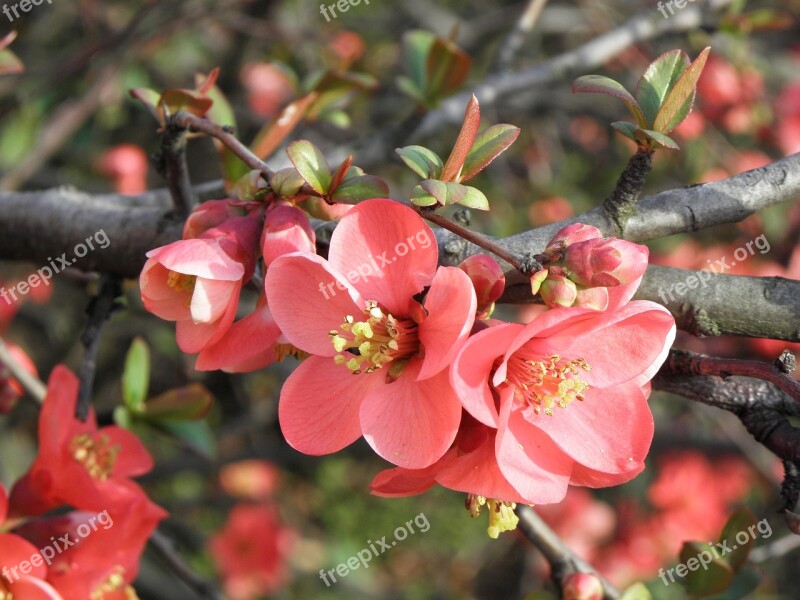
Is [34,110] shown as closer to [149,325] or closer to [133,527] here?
[149,325]

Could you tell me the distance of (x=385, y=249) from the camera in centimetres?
74

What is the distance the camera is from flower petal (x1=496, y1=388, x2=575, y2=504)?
0.69m

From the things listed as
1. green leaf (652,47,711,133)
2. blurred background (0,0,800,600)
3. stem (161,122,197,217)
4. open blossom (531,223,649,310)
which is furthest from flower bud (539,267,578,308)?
blurred background (0,0,800,600)

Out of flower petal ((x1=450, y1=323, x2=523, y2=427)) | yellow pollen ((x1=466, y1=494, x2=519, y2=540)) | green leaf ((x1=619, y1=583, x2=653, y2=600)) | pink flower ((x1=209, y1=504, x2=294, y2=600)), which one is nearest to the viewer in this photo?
flower petal ((x1=450, y1=323, x2=523, y2=427))

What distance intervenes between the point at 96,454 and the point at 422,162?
61cm

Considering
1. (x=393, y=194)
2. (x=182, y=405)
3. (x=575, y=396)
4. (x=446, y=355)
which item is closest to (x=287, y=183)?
(x=446, y=355)

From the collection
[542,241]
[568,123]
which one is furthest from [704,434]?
[542,241]

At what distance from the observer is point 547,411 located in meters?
0.76

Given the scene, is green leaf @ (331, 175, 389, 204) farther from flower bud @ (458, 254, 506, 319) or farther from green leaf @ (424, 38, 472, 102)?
green leaf @ (424, 38, 472, 102)

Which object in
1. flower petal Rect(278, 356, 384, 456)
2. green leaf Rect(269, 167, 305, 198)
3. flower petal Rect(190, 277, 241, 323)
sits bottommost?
flower petal Rect(278, 356, 384, 456)

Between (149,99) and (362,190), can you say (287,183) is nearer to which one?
(362,190)

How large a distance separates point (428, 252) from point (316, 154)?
145mm

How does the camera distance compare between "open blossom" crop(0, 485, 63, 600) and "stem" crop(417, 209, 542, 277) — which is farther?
"open blossom" crop(0, 485, 63, 600)

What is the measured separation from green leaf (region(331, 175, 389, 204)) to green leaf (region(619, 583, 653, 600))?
62cm
